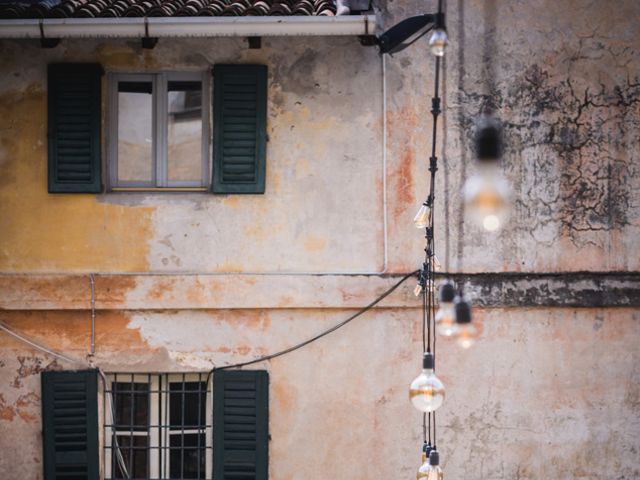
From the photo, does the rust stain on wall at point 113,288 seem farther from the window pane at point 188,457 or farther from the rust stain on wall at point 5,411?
the window pane at point 188,457

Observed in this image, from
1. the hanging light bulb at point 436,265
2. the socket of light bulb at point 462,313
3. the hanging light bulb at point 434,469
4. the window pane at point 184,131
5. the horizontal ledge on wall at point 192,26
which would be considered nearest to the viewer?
the socket of light bulb at point 462,313

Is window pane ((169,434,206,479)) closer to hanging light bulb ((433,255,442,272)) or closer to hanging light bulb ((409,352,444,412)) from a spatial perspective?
hanging light bulb ((433,255,442,272))

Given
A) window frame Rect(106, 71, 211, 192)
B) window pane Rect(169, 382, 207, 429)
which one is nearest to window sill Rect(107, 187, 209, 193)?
window frame Rect(106, 71, 211, 192)

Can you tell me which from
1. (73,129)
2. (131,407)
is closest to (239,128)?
(73,129)

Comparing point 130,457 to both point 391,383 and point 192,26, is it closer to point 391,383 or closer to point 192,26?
point 391,383

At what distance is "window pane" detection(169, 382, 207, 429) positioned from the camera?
27.9ft

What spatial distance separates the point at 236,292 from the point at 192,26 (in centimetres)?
247

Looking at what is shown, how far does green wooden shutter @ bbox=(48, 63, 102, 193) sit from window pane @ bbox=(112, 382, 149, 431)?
6.39ft

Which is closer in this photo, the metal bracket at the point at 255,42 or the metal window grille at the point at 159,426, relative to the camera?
the metal bracket at the point at 255,42

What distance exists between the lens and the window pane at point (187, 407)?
8.52m

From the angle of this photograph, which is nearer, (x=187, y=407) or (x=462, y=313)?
(x=462, y=313)

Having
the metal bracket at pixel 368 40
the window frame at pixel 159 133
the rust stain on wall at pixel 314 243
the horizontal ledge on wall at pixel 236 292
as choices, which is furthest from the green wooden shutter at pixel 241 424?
the metal bracket at pixel 368 40

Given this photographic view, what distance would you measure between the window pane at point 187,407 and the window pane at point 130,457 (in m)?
0.36

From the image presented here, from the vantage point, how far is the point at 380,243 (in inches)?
330
